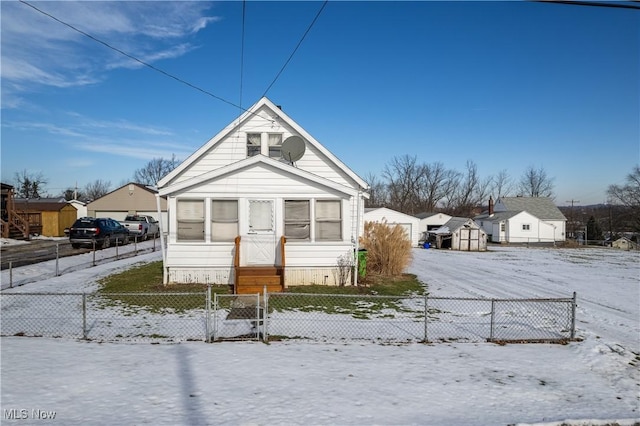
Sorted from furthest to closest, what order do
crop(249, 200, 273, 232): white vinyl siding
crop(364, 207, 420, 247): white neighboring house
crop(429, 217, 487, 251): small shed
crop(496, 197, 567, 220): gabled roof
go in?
crop(496, 197, 567, 220): gabled roof, crop(364, 207, 420, 247): white neighboring house, crop(429, 217, 487, 251): small shed, crop(249, 200, 273, 232): white vinyl siding

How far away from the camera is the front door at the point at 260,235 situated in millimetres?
13273

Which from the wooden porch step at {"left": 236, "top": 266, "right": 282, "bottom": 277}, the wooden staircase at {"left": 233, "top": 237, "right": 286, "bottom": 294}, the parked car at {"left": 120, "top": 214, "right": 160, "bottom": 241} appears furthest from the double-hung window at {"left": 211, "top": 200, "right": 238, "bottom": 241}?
the parked car at {"left": 120, "top": 214, "right": 160, "bottom": 241}

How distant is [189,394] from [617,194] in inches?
3535

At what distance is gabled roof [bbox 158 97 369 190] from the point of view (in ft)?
48.9

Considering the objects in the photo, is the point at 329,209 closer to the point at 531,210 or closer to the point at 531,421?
the point at 531,421

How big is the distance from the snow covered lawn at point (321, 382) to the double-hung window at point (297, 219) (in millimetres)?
6024

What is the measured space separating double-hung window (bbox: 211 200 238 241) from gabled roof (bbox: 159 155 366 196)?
947mm

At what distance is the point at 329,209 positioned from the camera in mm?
13617

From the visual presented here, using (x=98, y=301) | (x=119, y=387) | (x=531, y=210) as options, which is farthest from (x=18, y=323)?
(x=531, y=210)

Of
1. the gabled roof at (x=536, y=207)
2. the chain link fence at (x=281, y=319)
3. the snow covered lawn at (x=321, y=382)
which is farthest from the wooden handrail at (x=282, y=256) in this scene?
the gabled roof at (x=536, y=207)

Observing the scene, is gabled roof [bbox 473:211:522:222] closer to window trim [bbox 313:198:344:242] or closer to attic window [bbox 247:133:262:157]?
window trim [bbox 313:198:344:242]

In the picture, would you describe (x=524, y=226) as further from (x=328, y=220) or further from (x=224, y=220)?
(x=224, y=220)

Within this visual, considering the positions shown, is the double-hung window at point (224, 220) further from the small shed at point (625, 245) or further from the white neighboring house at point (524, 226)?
the small shed at point (625, 245)

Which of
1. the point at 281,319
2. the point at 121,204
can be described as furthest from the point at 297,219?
the point at 121,204
